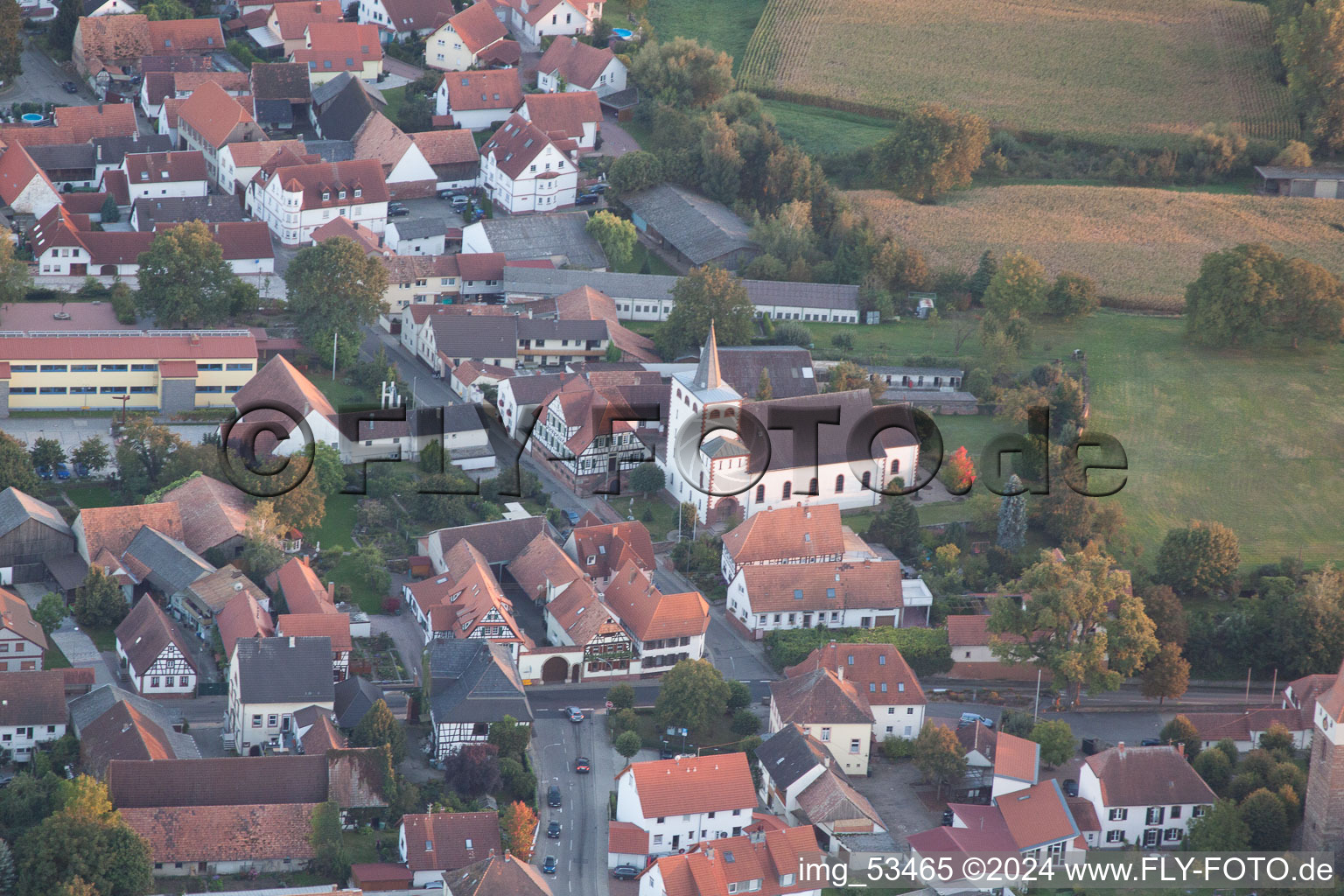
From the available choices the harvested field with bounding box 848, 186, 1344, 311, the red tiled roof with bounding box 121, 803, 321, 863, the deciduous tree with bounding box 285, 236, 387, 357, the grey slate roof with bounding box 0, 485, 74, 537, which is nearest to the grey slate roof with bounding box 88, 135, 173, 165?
the deciduous tree with bounding box 285, 236, 387, 357

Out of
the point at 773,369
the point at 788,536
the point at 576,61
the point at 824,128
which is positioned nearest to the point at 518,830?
the point at 788,536

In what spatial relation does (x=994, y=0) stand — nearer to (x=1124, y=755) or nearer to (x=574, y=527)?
(x=574, y=527)

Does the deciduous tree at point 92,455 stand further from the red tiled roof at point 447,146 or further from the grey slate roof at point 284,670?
the red tiled roof at point 447,146

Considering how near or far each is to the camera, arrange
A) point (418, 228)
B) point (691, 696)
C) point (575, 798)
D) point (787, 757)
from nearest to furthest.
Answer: point (575, 798) < point (787, 757) < point (691, 696) < point (418, 228)

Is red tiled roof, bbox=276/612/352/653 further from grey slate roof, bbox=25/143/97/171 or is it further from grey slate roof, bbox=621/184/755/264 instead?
grey slate roof, bbox=25/143/97/171

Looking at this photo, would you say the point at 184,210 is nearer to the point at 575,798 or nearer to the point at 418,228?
the point at 418,228
